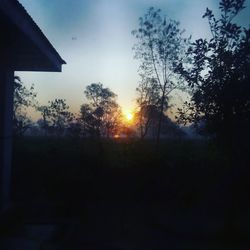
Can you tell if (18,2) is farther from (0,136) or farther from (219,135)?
(219,135)

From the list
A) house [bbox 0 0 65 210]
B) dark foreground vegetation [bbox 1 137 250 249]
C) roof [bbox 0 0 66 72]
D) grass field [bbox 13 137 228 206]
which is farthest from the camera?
grass field [bbox 13 137 228 206]

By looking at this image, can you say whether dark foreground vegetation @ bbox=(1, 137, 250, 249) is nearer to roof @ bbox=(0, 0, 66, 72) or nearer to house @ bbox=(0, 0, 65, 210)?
house @ bbox=(0, 0, 65, 210)

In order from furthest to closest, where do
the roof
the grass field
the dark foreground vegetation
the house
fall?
the grass field → the dark foreground vegetation → the house → the roof

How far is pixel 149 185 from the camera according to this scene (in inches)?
785

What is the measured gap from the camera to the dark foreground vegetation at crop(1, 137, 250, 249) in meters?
12.4

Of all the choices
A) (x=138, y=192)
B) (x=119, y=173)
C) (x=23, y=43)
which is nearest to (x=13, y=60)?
(x=23, y=43)

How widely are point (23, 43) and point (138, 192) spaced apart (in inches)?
531

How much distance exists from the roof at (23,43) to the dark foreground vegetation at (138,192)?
15.6ft

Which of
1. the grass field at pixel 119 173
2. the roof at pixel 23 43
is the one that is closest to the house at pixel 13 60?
the roof at pixel 23 43

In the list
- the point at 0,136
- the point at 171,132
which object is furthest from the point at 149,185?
the point at 171,132

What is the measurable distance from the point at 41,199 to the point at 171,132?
34099 millimetres

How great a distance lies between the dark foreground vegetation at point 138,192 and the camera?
487 inches

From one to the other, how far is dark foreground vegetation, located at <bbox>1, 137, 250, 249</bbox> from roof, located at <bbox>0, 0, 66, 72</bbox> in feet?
15.6

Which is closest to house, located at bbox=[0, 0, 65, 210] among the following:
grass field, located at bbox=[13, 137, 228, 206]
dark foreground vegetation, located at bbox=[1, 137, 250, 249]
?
dark foreground vegetation, located at bbox=[1, 137, 250, 249]
